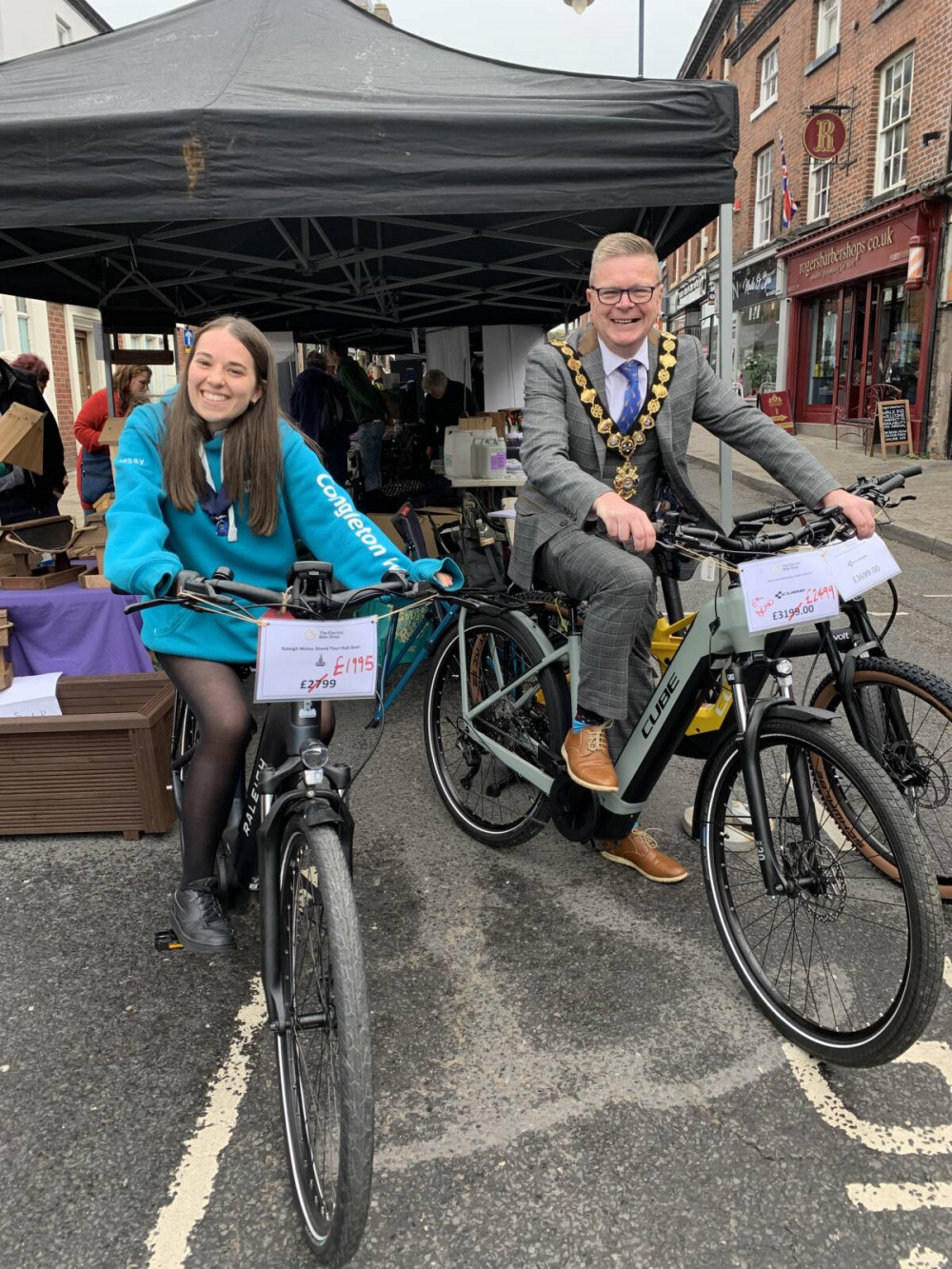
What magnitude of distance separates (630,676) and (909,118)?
651 inches

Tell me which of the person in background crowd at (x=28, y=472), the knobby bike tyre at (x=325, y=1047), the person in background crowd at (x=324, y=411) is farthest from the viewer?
the person in background crowd at (x=324, y=411)

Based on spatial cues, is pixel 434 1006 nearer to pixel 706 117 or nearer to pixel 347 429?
pixel 706 117

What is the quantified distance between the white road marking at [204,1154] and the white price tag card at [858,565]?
190 centimetres

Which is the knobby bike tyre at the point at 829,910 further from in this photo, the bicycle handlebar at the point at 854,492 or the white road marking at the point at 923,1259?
the bicycle handlebar at the point at 854,492

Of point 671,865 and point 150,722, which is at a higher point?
point 150,722

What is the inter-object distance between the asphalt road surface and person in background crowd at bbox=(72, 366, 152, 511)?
4.06 meters

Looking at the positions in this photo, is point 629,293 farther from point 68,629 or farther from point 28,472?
point 28,472

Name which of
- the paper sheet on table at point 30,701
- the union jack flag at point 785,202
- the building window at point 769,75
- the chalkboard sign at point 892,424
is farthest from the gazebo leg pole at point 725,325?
the building window at point 769,75

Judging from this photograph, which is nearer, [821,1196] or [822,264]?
[821,1196]

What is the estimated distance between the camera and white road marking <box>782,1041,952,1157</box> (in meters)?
2.03

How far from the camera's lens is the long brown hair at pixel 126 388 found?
6758mm

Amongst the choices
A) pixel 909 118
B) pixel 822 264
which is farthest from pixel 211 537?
pixel 822 264

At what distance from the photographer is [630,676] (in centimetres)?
320

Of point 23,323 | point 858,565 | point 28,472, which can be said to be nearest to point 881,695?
point 858,565
